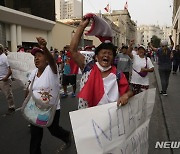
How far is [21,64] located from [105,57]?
153 inches

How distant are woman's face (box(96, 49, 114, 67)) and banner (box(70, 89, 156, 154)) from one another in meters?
0.43

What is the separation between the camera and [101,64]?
10.4 feet

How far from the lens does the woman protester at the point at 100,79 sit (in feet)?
10.2

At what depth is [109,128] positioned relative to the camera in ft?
9.21

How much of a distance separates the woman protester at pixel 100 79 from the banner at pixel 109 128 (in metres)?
0.19

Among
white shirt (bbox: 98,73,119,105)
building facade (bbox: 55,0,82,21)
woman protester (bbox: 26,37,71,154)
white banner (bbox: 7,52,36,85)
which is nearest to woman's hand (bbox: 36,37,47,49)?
woman protester (bbox: 26,37,71,154)

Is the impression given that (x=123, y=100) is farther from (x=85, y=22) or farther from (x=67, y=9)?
(x=67, y=9)

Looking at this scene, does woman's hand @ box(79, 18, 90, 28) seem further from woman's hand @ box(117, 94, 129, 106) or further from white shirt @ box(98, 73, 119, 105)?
woman's hand @ box(117, 94, 129, 106)

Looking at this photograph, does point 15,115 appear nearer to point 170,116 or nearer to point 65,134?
point 65,134

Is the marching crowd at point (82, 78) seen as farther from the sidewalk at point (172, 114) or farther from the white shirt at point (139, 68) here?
the white shirt at point (139, 68)

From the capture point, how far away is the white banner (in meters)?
6.49

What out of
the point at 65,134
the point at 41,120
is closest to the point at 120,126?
the point at 41,120

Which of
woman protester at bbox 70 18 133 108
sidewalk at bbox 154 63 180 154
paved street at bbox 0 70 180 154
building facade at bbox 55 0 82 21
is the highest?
building facade at bbox 55 0 82 21

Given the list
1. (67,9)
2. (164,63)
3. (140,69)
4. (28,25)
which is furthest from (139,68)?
(67,9)
